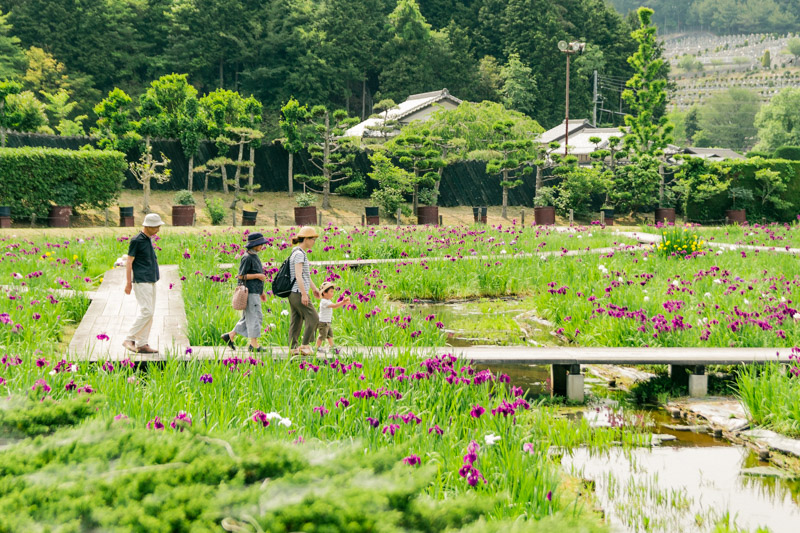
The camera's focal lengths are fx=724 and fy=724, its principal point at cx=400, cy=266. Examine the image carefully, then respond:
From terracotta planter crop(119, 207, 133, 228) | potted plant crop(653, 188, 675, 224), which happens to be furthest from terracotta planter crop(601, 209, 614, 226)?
terracotta planter crop(119, 207, 133, 228)

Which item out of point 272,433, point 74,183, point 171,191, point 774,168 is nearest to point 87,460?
point 272,433

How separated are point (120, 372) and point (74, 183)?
19.5 metres

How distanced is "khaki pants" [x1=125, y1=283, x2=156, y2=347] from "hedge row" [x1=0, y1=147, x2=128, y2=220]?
55.6 ft

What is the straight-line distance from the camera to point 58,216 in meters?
21.6

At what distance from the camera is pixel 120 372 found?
5.04 m

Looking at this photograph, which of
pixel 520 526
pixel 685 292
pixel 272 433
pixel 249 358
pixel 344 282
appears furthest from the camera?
pixel 344 282

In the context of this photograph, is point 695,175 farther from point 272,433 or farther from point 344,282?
point 272,433

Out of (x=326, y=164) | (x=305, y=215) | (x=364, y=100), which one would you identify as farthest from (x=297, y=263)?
(x=364, y=100)

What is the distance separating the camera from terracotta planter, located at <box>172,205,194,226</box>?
77.4 feet

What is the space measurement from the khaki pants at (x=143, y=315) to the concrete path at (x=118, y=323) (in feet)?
0.46

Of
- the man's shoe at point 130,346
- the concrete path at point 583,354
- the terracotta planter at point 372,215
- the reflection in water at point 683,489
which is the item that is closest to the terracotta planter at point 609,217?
the terracotta planter at point 372,215

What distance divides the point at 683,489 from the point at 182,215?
21305 millimetres

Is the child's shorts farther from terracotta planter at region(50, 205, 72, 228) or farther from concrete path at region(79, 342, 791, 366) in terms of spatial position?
terracotta planter at region(50, 205, 72, 228)

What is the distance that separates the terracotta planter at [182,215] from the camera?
23.6 meters
